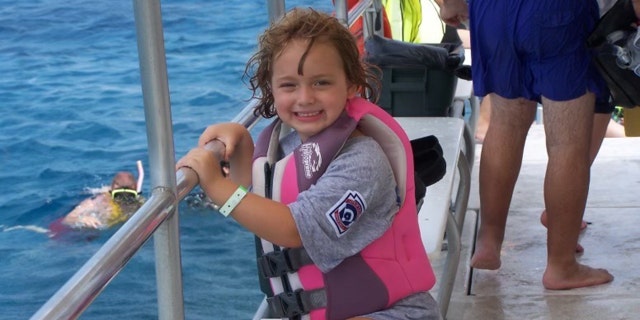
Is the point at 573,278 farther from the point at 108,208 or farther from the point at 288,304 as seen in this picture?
the point at 108,208

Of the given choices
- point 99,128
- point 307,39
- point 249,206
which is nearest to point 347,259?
point 249,206

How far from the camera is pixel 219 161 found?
1.74 metres

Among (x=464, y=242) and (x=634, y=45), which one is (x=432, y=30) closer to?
(x=464, y=242)

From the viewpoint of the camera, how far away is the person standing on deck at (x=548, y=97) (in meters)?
2.68

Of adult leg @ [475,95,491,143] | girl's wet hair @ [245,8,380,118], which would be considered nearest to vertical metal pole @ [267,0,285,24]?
girl's wet hair @ [245,8,380,118]

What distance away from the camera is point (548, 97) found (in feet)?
9.02

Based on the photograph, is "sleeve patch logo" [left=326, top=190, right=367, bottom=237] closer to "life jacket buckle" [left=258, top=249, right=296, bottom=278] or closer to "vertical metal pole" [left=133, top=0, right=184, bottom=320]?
"life jacket buckle" [left=258, top=249, right=296, bottom=278]

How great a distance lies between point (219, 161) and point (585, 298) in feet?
4.96

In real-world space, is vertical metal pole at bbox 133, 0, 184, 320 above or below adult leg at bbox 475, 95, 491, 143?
below

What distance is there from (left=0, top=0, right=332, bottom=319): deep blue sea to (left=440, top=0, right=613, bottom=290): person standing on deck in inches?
177

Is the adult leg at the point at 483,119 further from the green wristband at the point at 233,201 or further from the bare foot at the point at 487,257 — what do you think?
the green wristband at the point at 233,201

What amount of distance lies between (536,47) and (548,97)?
15 centimetres

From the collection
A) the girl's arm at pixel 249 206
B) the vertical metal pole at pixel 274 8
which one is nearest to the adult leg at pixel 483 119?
the vertical metal pole at pixel 274 8

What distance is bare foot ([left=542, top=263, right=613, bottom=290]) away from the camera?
114 inches
